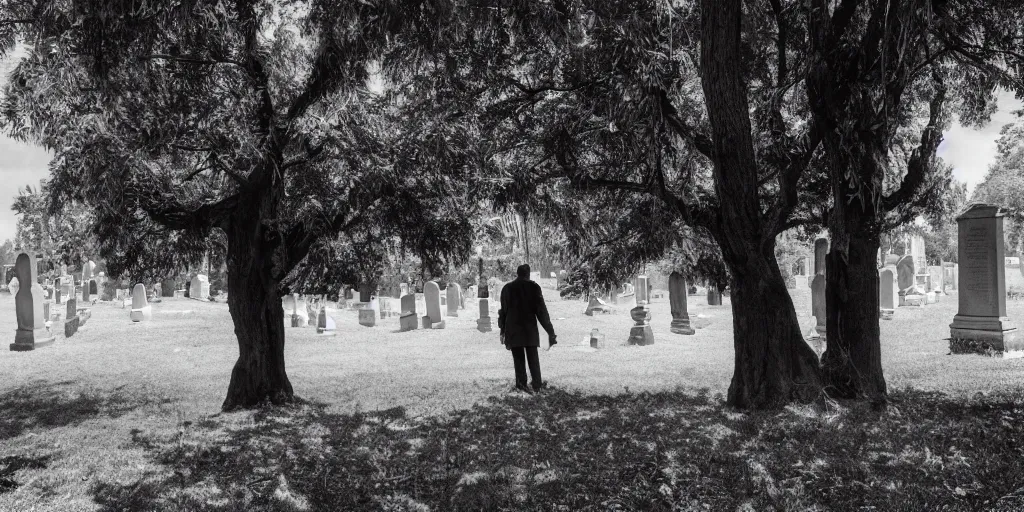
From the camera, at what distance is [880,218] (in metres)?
6.23

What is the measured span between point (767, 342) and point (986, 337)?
7535 mm

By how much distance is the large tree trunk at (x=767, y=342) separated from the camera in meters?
6.39

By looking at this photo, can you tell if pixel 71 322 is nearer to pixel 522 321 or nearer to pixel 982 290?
pixel 522 321

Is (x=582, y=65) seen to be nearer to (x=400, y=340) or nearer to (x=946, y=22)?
(x=946, y=22)

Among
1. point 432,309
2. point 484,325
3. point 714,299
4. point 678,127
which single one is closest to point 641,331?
point 484,325

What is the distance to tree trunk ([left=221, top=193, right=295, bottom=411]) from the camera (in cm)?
810

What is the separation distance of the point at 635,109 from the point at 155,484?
5.17 metres

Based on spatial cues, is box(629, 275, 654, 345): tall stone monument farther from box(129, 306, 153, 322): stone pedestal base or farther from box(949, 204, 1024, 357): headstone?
box(129, 306, 153, 322): stone pedestal base

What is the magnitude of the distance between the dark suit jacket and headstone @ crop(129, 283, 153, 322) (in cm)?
1864

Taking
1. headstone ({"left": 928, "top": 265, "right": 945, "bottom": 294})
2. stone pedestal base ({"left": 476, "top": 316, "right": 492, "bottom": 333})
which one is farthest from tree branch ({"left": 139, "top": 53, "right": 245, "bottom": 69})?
headstone ({"left": 928, "top": 265, "right": 945, "bottom": 294})

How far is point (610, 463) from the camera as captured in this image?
185 inches

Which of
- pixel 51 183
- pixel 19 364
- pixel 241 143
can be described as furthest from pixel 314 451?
pixel 19 364

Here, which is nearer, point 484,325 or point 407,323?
point 484,325

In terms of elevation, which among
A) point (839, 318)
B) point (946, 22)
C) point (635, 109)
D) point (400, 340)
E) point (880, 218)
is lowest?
point (400, 340)
